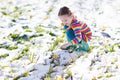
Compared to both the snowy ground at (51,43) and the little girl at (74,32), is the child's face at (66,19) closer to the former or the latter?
the little girl at (74,32)

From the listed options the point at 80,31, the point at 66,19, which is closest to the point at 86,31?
the point at 80,31

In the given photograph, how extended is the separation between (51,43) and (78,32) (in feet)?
3.02

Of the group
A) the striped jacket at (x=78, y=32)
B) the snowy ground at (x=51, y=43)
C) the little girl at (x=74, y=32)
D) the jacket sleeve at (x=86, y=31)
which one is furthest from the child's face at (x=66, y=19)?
the snowy ground at (x=51, y=43)

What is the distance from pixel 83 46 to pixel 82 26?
16.8 inches

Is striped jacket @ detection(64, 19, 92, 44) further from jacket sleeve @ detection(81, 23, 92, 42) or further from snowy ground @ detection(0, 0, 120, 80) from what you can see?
snowy ground @ detection(0, 0, 120, 80)

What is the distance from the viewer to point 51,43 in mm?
6133

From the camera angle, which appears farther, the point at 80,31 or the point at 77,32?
the point at 80,31

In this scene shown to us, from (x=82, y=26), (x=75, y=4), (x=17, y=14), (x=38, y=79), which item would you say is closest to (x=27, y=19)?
(x=17, y=14)

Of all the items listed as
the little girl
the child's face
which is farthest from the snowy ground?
the child's face

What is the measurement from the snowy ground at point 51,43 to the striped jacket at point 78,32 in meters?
0.28

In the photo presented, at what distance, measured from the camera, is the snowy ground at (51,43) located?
4.69 m

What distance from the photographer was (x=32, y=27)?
23.7 feet

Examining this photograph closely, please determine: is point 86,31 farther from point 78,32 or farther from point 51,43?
point 51,43

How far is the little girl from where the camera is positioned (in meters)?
5.32
